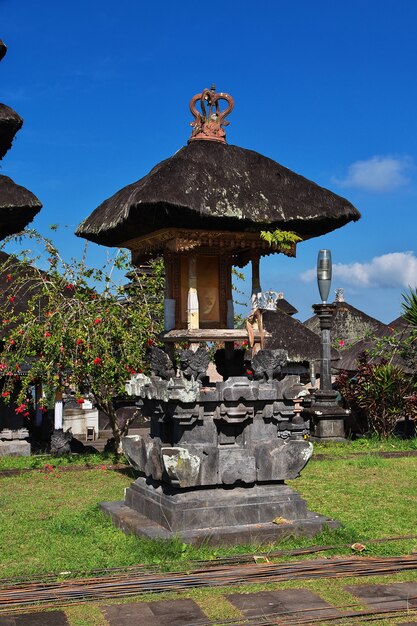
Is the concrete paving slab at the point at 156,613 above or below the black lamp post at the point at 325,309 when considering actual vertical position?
below

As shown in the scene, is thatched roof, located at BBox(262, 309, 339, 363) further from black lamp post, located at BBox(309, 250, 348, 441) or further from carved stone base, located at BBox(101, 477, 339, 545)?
carved stone base, located at BBox(101, 477, 339, 545)

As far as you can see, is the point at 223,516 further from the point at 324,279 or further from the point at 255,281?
the point at 324,279

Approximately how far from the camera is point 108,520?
28.5ft

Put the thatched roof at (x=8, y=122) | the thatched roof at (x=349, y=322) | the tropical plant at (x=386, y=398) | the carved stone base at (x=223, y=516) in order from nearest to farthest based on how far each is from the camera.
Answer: the thatched roof at (x=8, y=122)
the carved stone base at (x=223, y=516)
the tropical plant at (x=386, y=398)
the thatched roof at (x=349, y=322)

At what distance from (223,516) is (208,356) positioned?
1770mm

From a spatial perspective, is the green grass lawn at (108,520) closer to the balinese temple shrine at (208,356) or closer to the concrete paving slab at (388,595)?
the balinese temple shrine at (208,356)

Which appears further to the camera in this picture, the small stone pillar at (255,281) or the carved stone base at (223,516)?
the small stone pillar at (255,281)

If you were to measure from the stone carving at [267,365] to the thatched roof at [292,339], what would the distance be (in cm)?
1470

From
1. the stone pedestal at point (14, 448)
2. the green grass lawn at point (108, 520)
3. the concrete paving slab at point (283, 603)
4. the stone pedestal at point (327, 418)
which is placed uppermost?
the stone pedestal at point (327, 418)

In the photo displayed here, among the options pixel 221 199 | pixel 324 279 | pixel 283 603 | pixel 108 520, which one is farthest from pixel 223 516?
pixel 324 279

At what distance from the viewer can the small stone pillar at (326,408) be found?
16.5m

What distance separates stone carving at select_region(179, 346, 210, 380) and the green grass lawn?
6.06 feet

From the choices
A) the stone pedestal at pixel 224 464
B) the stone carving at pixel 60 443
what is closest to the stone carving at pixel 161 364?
the stone pedestal at pixel 224 464

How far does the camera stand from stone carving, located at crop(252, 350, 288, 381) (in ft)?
27.8
